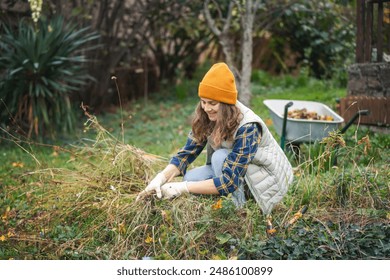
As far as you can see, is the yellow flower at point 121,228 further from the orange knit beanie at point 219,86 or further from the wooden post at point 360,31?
the wooden post at point 360,31

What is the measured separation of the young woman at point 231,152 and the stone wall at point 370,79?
2807mm

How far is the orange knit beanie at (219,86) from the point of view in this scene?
12.2 feet

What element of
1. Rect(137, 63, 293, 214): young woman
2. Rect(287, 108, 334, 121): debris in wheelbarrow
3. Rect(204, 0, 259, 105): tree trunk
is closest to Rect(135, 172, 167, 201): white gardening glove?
Rect(137, 63, 293, 214): young woman

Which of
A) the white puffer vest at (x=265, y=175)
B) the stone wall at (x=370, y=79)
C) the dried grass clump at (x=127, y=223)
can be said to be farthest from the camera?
the stone wall at (x=370, y=79)

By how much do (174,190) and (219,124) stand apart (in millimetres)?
503

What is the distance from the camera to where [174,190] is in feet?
12.9

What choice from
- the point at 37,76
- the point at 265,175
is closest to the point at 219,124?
the point at 265,175

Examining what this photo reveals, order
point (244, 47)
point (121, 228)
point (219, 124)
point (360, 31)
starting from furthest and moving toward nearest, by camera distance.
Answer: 1. point (244, 47)
2. point (360, 31)
3. point (219, 124)
4. point (121, 228)

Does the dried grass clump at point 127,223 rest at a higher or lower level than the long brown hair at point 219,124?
lower

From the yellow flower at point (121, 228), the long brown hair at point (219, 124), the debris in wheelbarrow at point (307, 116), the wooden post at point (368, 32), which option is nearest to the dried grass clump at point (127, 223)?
the yellow flower at point (121, 228)

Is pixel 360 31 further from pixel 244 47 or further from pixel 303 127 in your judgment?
pixel 303 127
